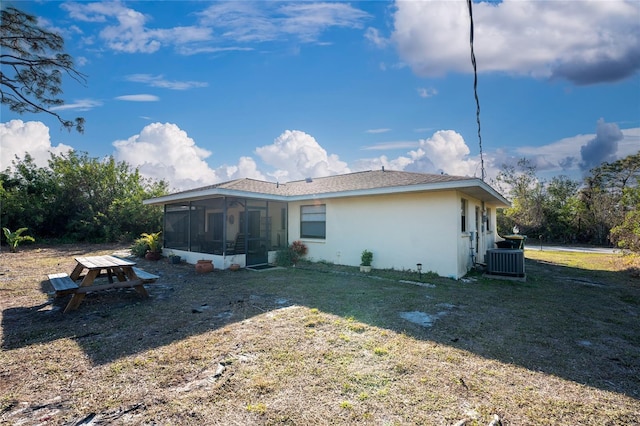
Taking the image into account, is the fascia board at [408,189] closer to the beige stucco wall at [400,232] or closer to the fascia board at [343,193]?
the fascia board at [343,193]

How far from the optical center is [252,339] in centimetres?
377

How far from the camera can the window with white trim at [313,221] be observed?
10.5 meters

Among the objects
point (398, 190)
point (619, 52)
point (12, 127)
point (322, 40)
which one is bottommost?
point (398, 190)

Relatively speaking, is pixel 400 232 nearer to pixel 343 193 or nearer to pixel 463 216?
pixel 463 216

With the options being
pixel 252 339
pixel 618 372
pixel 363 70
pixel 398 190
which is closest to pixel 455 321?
pixel 618 372

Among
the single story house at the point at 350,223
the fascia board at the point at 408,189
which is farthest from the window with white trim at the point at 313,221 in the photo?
the fascia board at the point at 408,189

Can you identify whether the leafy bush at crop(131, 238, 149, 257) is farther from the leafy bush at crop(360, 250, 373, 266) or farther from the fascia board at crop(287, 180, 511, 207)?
the leafy bush at crop(360, 250, 373, 266)

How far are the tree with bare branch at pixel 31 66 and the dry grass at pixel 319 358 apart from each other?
4.02m

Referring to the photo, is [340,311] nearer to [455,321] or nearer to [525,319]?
[455,321]

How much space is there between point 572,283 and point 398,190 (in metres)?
5.16

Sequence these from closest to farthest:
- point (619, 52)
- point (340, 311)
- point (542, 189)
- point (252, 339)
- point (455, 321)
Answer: point (252, 339) < point (455, 321) < point (340, 311) < point (619, 52) < point (542, 189)

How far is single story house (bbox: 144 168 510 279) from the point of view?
794cm

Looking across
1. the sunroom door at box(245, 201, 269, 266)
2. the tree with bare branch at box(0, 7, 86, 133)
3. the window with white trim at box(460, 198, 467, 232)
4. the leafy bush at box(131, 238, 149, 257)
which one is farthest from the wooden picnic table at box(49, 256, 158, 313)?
the window with white trim at box(460, 198, 467, 232)

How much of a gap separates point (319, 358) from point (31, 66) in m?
7.88
